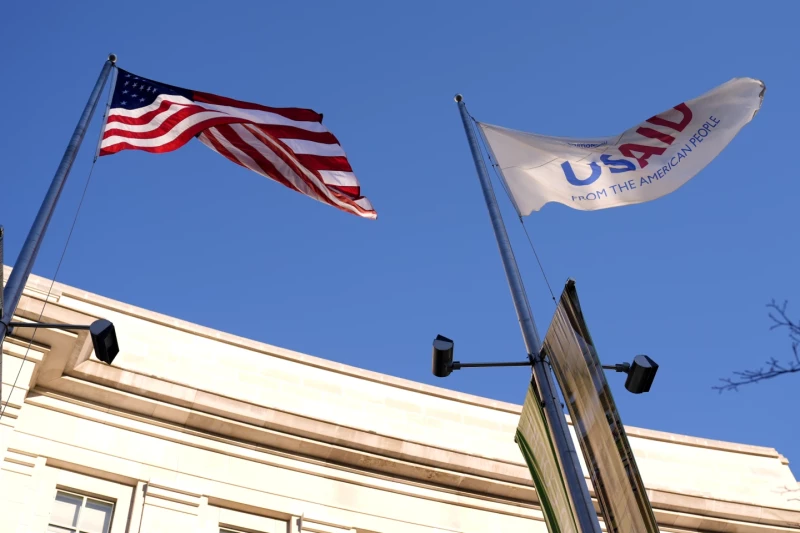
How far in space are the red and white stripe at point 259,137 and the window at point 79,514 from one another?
5119mm

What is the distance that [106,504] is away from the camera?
14.5m

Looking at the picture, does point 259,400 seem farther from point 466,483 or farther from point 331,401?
point 466,483

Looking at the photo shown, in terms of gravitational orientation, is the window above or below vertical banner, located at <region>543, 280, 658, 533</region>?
above

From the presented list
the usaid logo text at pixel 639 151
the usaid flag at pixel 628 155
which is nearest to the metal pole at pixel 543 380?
the usaid flag at pixel 628 155

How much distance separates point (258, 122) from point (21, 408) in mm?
5133

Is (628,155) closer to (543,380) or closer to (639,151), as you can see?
(639,151)

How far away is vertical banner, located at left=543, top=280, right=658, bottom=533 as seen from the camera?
8930mm

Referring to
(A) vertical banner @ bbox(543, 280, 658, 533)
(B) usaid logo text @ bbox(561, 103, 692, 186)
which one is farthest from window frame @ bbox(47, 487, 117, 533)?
(B) usaid logo text @ bbox(561, 103, 692, 186)

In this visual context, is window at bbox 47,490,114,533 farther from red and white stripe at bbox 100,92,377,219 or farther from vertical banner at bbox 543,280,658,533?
vertical banner at bbox 543,280,658,533

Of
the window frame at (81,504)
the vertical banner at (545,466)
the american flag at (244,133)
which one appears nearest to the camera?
the vertical banner at (545,466)

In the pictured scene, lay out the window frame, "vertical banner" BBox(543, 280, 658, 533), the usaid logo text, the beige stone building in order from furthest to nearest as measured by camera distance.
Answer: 1. the beige stone building
2. the window frame
3. the usaid logo text
4. "vertical banner" BBox(543, 280, 658, 533)

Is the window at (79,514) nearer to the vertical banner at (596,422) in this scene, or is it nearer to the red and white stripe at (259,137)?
the red and white stripe at (259,137)

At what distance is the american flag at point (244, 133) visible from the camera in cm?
1280

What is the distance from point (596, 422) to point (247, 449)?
779 centimetres
